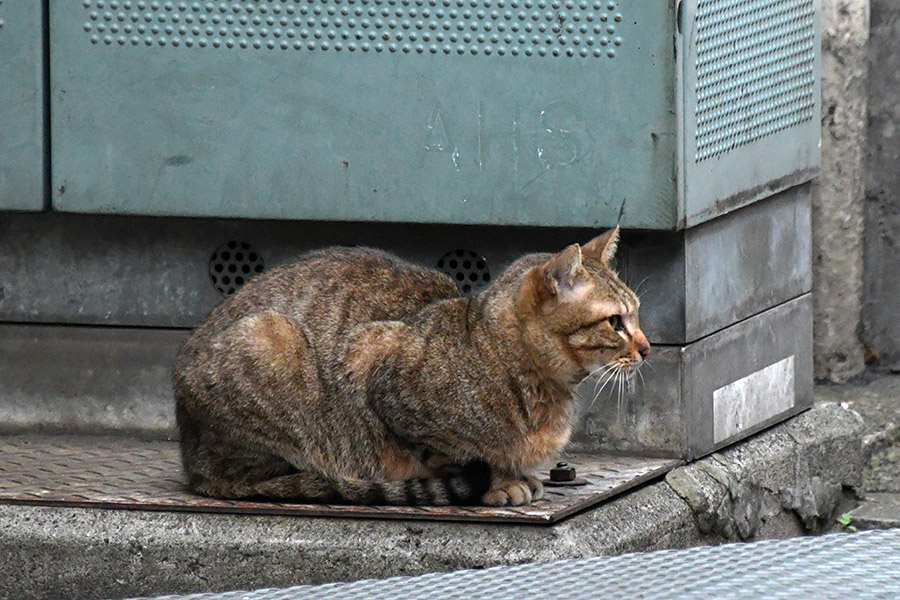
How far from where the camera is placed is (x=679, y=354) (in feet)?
15.2

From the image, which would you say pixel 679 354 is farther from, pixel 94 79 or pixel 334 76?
pixel 94 79

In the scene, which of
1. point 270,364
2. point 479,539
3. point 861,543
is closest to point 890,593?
point 861,543

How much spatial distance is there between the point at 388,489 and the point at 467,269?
1018 millimetres

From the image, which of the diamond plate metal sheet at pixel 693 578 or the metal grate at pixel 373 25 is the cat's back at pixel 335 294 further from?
the diamond plate metal sheet at pixel 693 578

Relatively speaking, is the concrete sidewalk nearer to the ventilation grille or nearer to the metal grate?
the ventilation grille

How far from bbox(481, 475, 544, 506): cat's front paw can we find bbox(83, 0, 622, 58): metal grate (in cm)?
135

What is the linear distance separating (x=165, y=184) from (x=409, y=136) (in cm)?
83

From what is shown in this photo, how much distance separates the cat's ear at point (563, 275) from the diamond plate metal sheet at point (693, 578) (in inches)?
83.5

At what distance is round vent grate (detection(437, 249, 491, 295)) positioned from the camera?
483 cm

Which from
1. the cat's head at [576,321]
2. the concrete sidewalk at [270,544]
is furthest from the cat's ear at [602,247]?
the concrete sidewalk at [270,544]

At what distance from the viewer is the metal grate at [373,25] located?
4441mm

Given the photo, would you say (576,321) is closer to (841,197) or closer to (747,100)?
(747,100)

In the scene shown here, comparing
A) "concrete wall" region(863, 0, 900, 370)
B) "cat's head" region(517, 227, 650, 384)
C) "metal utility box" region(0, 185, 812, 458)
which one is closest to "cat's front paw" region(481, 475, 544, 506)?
"cat's head" region(517, 227, 650, 384)

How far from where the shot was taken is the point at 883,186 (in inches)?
239
